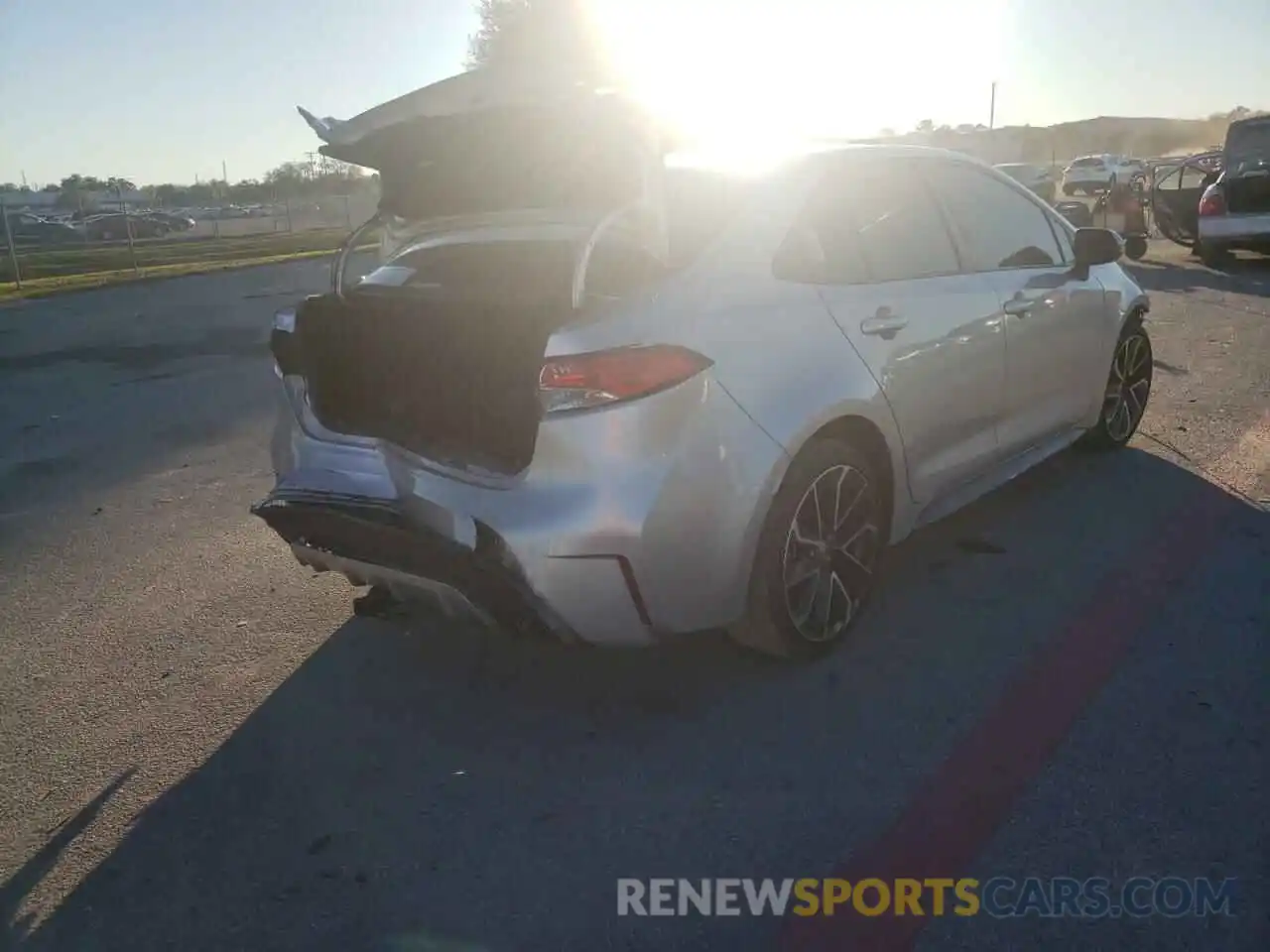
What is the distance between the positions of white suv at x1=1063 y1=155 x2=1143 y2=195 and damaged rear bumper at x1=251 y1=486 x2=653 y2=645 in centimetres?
4483

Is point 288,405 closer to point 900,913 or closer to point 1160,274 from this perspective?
point 900,913

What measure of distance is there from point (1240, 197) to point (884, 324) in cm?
1303

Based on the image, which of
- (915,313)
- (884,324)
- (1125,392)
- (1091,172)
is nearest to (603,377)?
(884,324)

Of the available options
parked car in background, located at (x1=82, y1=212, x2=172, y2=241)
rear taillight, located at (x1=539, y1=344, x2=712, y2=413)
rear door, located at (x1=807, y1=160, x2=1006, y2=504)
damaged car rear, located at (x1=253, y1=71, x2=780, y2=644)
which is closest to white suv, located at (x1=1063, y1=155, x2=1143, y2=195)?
parked car in background, located at (x1=82, y1=212, x2=172, y2=241)

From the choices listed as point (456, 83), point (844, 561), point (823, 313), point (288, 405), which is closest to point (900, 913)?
point (844, 561)

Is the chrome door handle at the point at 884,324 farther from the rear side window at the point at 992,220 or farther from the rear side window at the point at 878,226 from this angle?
the rear side window at the point at 992,220

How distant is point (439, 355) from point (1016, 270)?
2625 millimetres

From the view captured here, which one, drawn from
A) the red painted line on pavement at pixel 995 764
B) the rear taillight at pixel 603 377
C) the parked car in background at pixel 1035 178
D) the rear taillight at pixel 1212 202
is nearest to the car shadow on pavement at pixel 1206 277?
the rear taillight at pixel 1212 202

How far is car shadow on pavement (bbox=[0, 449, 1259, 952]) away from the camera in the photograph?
249cm

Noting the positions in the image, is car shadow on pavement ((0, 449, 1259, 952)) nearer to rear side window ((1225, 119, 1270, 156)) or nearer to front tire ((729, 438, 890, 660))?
front tire ((729, 438, 890, 660))

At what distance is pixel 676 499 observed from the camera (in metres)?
2.95

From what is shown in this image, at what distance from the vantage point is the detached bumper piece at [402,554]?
2.97 metres

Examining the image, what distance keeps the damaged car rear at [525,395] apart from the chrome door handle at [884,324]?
0.63 metres

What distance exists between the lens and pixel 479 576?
2.97 m
